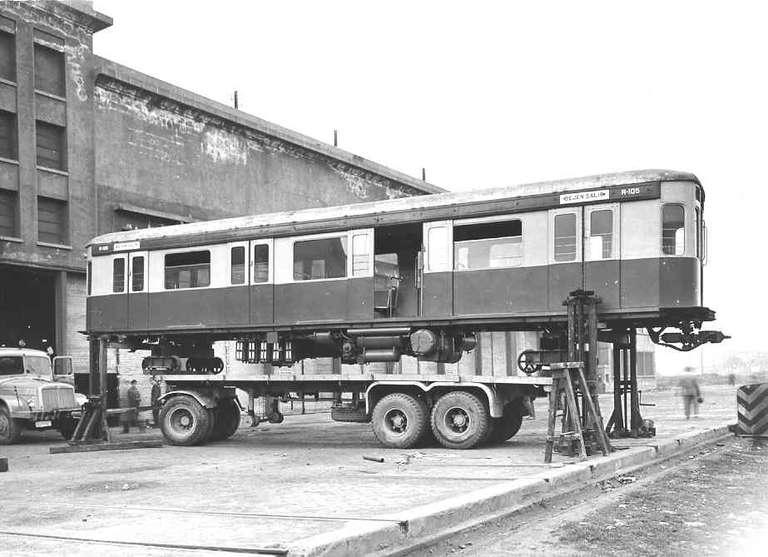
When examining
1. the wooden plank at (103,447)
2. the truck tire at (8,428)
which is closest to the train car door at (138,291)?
the wooden plank at (103,447)

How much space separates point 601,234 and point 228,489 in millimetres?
7744

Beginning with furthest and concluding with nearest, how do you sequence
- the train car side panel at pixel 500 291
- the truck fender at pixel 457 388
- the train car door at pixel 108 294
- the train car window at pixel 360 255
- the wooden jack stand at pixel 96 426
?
the train car door at pixel 108 294
the wooden jack stand at pixel 96 426
the train car window at pixel 360 255
the train car side panel at pixel 500 291
the truck fender at pixel 457 388

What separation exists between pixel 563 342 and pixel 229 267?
7.21 metres

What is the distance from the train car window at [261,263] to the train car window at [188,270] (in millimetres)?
1230

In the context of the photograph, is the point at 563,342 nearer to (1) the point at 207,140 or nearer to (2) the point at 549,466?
(2) the point at 549,466

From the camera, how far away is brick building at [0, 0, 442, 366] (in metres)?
25.2

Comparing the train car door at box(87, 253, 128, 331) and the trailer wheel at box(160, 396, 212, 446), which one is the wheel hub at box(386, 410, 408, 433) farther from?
the train car door at box(87, 253, 128, 331)

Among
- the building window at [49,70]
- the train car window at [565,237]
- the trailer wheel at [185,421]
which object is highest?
the building window at [49,70]

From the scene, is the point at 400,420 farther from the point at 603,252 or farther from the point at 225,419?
the point at 225,419

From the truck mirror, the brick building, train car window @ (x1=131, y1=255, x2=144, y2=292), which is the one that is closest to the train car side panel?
train car window @ (x1=131, y1=255, x2=144, y2=292)

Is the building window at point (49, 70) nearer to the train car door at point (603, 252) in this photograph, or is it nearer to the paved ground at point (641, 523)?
the train car door at point (603, 252)

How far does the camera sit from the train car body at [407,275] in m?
14.2

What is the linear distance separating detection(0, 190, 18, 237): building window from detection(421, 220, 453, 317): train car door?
48.4 feet

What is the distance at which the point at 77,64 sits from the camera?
27031mm
